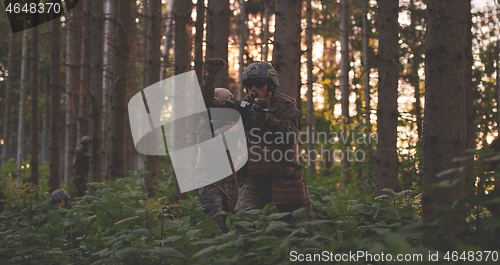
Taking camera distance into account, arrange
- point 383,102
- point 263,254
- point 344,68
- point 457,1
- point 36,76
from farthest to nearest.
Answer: point 344,68, point 36,76, point 383,102, point 457,1, point 263,254

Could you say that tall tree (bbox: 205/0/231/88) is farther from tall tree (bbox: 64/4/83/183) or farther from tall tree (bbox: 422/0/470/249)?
tall tree (bbox: 64/4/83/183)

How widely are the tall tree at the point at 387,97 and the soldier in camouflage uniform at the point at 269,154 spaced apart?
4538 millimetres

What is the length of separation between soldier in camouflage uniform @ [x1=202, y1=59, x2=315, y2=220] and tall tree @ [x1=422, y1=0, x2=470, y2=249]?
57.8 inches

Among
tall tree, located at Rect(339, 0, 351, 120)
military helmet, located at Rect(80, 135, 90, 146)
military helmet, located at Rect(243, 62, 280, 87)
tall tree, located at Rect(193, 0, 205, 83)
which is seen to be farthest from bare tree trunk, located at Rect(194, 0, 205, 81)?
tall tree, located at Rect(339, 0, 351, 120)

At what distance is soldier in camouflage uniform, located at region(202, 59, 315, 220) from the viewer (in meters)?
5.26

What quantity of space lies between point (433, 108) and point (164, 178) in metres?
12.2

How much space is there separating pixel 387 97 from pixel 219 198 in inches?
163

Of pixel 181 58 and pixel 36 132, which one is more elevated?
pixel 181 58

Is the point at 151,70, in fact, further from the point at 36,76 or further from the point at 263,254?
the point at 263,254

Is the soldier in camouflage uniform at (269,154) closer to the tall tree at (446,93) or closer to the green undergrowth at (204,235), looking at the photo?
the green undergrowth at (204,235)

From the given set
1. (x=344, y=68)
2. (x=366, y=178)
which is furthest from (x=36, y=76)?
(x=344, y=68)

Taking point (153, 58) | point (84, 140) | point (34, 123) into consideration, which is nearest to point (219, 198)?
point (153, 58)

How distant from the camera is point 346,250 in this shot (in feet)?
14.0

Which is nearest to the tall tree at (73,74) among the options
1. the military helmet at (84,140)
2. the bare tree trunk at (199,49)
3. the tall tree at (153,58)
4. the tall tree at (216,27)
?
the military helmet at (84,140)
